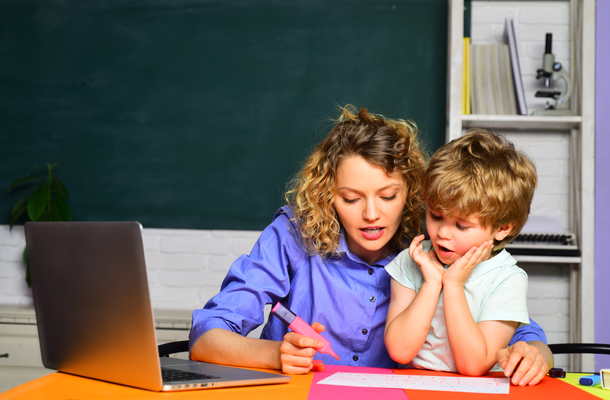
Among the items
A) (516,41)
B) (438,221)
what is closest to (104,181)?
(438,221)

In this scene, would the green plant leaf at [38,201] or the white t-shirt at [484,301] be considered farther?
the green plant leaf at [38,201]

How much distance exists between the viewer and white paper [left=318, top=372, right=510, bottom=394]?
0.88m

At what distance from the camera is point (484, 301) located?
1106 millimetres

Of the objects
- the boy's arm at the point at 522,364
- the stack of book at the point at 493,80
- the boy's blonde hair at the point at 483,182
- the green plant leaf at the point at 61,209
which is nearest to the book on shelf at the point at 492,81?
the stack of book at the point at 493,80

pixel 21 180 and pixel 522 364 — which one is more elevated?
pixel 21 180

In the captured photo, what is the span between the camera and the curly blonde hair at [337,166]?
4.24 ft

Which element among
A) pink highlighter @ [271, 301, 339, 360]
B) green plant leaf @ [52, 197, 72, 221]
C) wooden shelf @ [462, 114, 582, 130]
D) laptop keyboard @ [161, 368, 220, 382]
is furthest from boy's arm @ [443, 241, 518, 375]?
green plant leaf @ [52, 197, 72, 221]

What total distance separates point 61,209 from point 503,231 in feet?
6.89

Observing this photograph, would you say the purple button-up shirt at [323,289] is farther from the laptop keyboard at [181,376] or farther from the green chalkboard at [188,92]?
the green chalkboard at [188,92]

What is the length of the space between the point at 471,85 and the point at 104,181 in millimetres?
1847

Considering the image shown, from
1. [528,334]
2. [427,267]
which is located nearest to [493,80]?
[528,334]

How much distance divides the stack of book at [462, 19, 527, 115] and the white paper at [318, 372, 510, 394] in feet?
5.00

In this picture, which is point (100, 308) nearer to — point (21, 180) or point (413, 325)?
point (413, 325)

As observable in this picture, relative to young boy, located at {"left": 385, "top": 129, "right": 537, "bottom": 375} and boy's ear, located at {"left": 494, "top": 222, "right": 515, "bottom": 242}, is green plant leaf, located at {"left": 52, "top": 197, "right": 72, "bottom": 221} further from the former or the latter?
boy's ear, located at {"left": 494, "top": 222, "right": 515, "bottom": 242}
